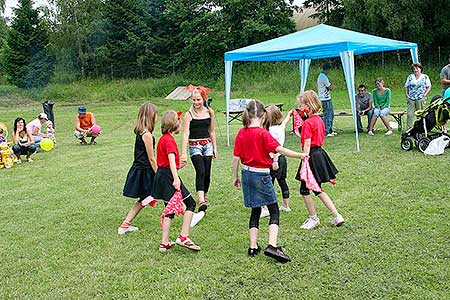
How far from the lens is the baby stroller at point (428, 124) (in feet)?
26.4

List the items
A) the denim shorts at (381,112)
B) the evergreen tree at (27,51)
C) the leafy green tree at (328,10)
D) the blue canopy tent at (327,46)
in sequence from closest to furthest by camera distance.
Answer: the blue canopy tent at (327,46) < the denim shorts at (381,112) < the leafy green tree at (328,10) < the evergreen tree at (27,51)

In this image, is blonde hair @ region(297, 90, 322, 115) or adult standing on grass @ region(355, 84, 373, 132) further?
adult standing on grass @ region(355, 84, 373, 132)

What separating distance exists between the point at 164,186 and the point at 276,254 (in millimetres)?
1167

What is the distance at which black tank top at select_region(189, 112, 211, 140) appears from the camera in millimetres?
5391

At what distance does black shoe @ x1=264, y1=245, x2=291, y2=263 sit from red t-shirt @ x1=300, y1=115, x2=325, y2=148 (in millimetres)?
1135

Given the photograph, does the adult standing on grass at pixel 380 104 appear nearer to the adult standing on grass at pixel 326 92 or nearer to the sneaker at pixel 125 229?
the adult standing on grass at pixel 326 92

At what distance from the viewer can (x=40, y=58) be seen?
36875 millimetres

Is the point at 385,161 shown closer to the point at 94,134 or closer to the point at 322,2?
the point at 94,134

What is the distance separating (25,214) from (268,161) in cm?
330

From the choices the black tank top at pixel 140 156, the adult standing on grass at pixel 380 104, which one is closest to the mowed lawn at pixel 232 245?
the black tank top at pixel 140 156

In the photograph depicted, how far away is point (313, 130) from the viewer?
4625 millimetres

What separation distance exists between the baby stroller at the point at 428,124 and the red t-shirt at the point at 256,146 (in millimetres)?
5065

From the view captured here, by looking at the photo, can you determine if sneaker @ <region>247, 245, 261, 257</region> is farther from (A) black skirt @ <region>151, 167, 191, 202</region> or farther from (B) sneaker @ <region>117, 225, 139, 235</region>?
(B) sneaker @ <region>117, 225, 139, 235</region>

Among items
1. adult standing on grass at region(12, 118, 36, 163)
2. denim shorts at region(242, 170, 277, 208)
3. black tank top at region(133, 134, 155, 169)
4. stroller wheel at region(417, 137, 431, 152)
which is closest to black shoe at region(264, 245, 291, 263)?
denim shorts at region(242, 170, 277, 208)
